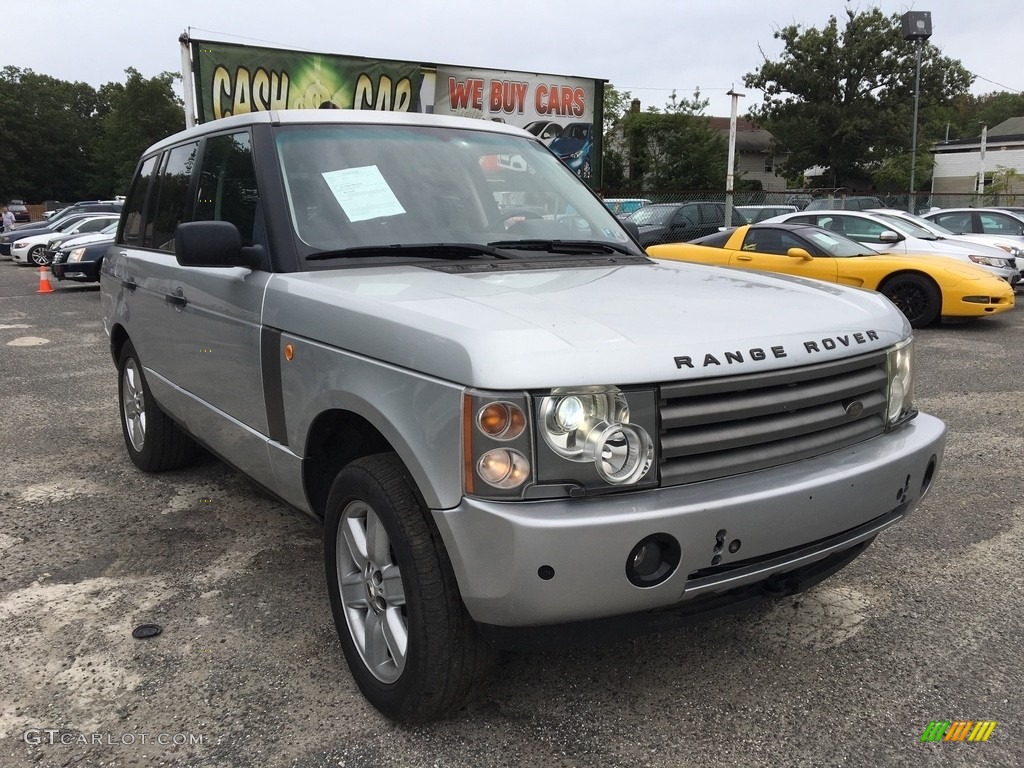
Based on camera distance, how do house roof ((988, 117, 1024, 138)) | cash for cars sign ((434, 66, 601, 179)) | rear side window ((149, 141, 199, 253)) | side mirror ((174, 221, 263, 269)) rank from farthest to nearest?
house roof ((988, 117, 1024, 138)) < cash for cars sign ((434, 66, 601, 179)) < rear side window ((149, 141, 199, 253)) < side mirror ((174, 221, 263, 269))

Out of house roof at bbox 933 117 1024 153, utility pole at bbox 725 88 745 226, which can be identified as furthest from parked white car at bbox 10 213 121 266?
house roof at bbox 933 117 1024 153

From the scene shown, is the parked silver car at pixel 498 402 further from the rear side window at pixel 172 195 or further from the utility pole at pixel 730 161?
the utility pole at pixel 730 161

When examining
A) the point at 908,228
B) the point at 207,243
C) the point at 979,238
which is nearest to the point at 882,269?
the point at 908,228

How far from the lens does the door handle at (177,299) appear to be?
3.65 meters

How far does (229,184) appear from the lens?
11.3 feet

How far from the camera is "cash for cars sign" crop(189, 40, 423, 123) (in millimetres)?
15953

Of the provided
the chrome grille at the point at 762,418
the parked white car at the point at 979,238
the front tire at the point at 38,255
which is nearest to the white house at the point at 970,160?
the parked white car at the point at 979,238

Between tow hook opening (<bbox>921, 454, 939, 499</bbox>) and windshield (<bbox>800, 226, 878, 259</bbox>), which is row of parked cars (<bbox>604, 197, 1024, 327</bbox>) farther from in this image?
tow hook opening (<bbox>921, 454, 939, 499</bbox>)

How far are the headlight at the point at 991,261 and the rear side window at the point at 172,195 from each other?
1120cm

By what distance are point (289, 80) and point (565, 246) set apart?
1533 centimetres

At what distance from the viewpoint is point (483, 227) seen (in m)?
3.30

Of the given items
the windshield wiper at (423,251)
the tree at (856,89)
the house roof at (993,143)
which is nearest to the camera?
the windshield wiper at (423,251)

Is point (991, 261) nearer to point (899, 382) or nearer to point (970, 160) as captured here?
point (899, 382)

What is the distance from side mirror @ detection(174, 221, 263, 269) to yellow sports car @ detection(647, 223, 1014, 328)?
25.9 feet
